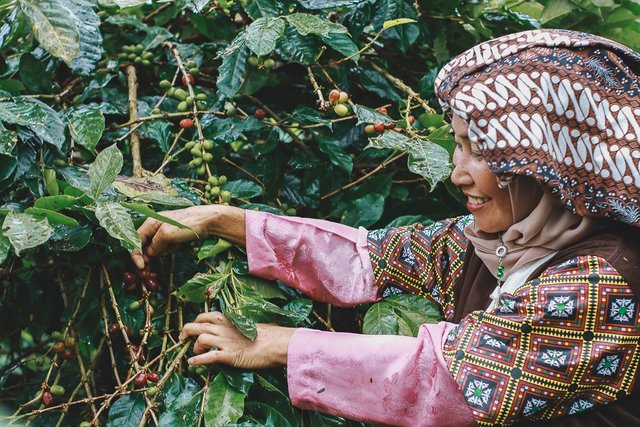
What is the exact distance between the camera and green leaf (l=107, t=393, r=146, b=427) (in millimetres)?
1481

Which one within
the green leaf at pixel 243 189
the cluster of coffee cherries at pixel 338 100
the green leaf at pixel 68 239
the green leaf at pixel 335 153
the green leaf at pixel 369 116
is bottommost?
the green leaf at pixel 243 189

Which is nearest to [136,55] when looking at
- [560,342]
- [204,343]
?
[204,343]

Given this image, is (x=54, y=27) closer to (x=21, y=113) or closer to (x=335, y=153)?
A: (x=21, y=113)

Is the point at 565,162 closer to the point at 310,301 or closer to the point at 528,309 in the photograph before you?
the point at 528,309

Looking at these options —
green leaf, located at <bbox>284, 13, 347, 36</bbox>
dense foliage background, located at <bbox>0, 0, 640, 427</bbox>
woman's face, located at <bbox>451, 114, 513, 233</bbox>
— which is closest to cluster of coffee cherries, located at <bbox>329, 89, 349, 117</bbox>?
dense foliage background, located at <bbox>0, 0, 640, 427</bbox>

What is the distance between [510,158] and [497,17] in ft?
3.37

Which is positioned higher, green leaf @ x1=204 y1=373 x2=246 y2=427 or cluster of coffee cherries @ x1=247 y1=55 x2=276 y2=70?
cluster of coffee cherries @ x1=247 y1=55 x2=276 y2=70

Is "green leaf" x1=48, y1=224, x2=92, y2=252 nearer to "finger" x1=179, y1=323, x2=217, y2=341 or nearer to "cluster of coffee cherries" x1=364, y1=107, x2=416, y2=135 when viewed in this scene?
"finger" x1=179, y1=323, x2=217, y2=341

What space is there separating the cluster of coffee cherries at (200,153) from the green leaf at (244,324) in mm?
453

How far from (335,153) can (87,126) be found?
0.58 m

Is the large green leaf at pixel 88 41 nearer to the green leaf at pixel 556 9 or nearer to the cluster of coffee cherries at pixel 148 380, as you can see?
the cluster of coffee cherries at pixel 148 380

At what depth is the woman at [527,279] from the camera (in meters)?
1.31

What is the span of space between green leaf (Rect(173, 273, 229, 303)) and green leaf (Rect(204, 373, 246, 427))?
174 mm

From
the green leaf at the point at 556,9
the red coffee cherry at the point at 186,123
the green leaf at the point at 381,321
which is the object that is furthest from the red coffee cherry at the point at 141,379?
the green leaf at the point at 556,9
